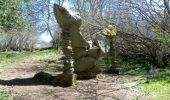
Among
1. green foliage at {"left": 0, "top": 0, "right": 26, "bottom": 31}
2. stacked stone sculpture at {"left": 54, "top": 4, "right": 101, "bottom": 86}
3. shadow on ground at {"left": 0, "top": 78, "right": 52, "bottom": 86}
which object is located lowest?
shadow on ground at {"left": 0, "top": 78, "right": 52, "bottom": 86}

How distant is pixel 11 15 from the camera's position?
2616cm

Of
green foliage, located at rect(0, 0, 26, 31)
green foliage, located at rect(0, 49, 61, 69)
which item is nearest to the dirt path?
green foliage, located at rect(0, 49, 61, 69)

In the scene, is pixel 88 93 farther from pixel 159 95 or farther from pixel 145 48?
pixel 145 48

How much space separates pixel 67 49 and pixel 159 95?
3.35 m

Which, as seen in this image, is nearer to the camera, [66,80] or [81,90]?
[81,90]

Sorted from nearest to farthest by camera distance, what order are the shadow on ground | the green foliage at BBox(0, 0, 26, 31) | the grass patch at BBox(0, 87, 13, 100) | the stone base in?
the grass patch at BBox(0, 87, 13, 100) → the stone base → the shadow on ground → the green foliage at BBox(0, 0, 26, 31)

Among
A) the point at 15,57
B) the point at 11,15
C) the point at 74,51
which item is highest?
the point at 11,15

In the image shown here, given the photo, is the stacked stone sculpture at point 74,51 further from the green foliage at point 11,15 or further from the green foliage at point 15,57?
the green foliage at point 11,15

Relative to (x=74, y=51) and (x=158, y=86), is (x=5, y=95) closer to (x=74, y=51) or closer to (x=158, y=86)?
(x=74, y=51)

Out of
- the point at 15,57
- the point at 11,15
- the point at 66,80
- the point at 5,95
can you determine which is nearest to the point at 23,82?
the point at 66,80

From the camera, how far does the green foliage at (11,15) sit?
940 inches

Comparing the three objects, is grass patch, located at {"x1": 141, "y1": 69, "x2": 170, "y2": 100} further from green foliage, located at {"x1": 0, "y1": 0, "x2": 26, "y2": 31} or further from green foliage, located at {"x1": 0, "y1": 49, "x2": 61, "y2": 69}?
green foliage, located at {"x1": 0, "y1": 0, "x2": 26, "y2": 31}

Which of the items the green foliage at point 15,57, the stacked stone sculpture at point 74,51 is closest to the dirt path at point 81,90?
the stacked stone sculpture at point 74,51

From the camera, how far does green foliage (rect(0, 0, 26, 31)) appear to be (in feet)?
78.3
